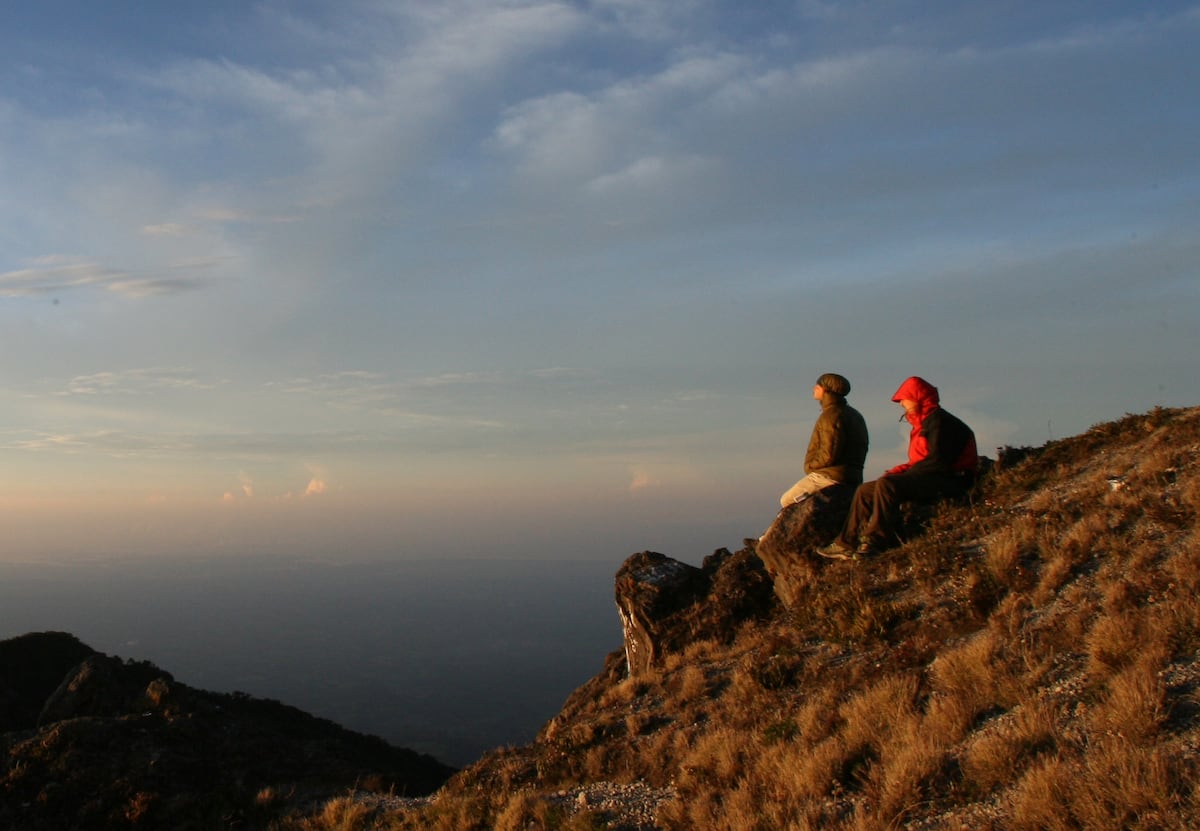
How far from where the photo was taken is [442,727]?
3243 inches

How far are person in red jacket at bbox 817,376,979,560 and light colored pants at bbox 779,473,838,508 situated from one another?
88 cm

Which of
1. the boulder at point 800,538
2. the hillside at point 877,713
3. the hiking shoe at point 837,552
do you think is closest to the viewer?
the hillside at point 877,713

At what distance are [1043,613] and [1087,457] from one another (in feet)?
20.3

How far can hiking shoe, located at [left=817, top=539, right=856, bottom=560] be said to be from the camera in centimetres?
1282

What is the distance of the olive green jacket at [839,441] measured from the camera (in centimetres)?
1401

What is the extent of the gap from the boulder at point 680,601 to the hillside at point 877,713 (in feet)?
0.22

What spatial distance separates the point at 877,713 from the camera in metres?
8.11

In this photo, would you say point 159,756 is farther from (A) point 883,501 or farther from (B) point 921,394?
(B) point 921,394

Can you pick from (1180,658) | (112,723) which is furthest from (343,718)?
(1180,658)

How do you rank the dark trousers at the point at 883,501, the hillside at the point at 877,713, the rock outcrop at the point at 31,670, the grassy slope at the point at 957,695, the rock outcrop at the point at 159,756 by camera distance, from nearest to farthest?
the grassy slope at the point at 957,695 → the hillside at the point at 877,713 → the rock outcrop at the point at 159,756 → the dark trousers at the point at 883,501 → the rock outcrop at the point at 31,670

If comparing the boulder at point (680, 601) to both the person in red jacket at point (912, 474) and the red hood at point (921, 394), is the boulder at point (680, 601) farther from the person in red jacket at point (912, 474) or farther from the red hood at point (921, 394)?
the red hood at point (921, 394)

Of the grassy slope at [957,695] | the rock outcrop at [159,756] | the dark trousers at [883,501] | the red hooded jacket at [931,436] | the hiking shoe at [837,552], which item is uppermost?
the red hooded jacket at [931,436]

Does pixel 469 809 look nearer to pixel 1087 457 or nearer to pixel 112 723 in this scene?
pixel 112 723

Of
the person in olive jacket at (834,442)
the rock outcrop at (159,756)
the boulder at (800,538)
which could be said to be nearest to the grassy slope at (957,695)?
the boulder at (800,538)
